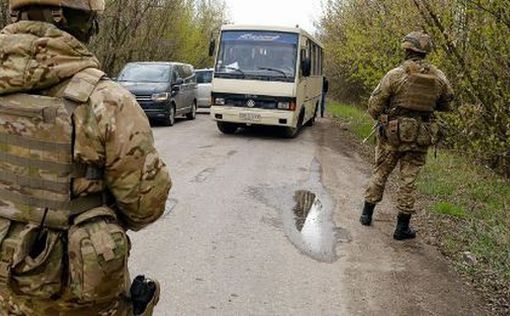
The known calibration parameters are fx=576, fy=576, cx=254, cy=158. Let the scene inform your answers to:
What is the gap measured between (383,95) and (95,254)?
4456mm

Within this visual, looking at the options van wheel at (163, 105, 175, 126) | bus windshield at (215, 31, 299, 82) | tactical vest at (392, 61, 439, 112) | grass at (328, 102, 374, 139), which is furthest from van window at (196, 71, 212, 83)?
tactical vest at (392, 61, 439, 112)

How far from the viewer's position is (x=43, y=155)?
6.54 feet

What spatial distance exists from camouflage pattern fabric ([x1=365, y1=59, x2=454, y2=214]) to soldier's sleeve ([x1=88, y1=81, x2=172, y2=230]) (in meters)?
4.11

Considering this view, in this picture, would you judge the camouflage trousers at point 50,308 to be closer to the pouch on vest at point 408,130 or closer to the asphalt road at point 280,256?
the asphalt road at point 280,256

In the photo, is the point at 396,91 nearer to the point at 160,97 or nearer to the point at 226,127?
the point at 226,127

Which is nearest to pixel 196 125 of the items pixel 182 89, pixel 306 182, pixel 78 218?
pixel 182 89

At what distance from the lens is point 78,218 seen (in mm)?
2018

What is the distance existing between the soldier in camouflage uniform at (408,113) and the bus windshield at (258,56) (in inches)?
275

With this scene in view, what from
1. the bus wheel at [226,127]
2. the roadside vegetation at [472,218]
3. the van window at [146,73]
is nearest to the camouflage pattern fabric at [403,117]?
the roadside vegetation at [472,218]

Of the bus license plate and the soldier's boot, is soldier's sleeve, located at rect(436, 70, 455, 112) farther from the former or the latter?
the bus license plate

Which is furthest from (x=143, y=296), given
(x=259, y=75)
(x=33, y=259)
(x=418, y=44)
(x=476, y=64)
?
(x=259, y=75)

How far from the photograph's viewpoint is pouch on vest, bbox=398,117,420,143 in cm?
577

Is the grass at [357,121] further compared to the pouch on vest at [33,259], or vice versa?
the grass at [357,121]

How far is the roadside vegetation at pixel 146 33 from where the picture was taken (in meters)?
22.5
